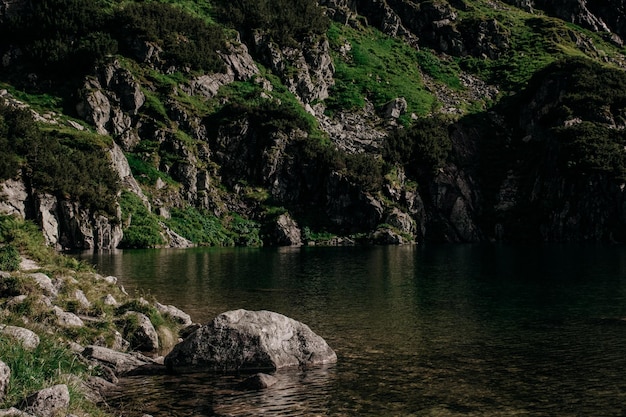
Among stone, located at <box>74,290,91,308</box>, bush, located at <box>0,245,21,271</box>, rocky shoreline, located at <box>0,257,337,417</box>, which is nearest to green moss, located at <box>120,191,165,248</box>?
rocky shoreline, located at <box>0,257,337,417</box>

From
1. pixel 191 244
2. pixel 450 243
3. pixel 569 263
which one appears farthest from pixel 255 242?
pixel 569 263

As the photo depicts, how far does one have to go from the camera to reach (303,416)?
18594mm

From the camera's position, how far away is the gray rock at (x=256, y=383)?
21.8m

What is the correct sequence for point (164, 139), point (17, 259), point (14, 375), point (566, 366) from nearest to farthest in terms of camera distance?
1. point (14, 375)
2. point (566, 366)
3. point (17, 259)
4. point (164, 139)

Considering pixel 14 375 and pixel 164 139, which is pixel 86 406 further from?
pixel 164 139

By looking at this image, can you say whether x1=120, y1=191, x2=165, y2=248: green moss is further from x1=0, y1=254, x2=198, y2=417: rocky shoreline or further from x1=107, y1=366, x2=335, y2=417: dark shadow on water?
x1=107, y1=366, x2=335, y2=417: dark shadow on water

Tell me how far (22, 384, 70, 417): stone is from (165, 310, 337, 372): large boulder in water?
10556 millimetres

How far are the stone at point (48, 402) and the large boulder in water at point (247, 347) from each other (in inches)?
416

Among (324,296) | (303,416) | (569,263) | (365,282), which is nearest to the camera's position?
(303,416)

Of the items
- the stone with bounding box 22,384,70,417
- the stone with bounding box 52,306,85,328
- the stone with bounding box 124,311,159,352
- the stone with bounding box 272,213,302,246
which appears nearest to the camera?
the stone with bounding box 22,384,70,417

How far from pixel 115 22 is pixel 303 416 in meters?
165

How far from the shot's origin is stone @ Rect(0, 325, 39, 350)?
19.0 meters

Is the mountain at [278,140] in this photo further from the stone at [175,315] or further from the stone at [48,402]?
the stone at [48,402]

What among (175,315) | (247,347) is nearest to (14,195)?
(175,315)
